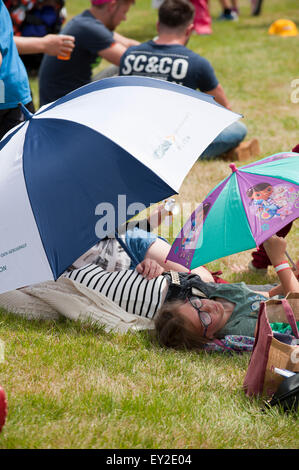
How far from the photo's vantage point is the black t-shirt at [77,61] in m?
5.86

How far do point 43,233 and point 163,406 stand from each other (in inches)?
35.8

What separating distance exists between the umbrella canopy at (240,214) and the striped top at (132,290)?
1.46ft

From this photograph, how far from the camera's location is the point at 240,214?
114 inches

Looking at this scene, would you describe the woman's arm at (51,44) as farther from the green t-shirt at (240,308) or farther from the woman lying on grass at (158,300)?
the green t-shirt at (240,308)

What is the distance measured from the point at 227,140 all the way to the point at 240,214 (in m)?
3.13

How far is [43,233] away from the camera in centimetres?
275

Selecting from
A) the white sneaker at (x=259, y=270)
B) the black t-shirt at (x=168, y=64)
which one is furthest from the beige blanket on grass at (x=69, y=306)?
the black t-shirt at (x=168, y=64)

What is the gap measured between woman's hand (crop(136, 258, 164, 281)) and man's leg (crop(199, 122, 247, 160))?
2.58 meters

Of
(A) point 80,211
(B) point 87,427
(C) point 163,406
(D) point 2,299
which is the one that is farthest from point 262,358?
(D) point 2,299

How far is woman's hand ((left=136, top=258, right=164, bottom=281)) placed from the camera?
11.4 ft

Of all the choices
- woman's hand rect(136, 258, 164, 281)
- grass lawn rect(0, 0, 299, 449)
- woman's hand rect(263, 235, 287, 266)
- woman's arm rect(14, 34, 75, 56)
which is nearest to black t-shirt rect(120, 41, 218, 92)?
woman's arm rect(14, 34, 75, 56)

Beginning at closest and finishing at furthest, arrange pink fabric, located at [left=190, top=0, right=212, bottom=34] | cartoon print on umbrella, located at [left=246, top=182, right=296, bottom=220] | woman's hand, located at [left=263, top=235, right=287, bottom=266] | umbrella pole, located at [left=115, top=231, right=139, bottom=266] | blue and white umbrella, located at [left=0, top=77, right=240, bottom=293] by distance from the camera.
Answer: blue and white umbrella, located at [left=0, top=77, right=240, bottom=293] < cartoon print on umbrella, located at [left=246, top=182, right=296, bottom=220] < woman's hand, located at [left=263, top=235, right=287, bottom=266] < umbrella pole, located at [left=115, top=231, right=139, bottom=266] < pink fabric, located at [left=190, top=0, right=212, bottom=34]

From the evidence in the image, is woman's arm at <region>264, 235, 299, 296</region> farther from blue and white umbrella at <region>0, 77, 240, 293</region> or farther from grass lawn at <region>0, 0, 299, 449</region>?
blue and white umbrella at <region>0, 77, 240, 293</region>

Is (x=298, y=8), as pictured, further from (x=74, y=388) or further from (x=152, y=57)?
(x=74, y=388)
